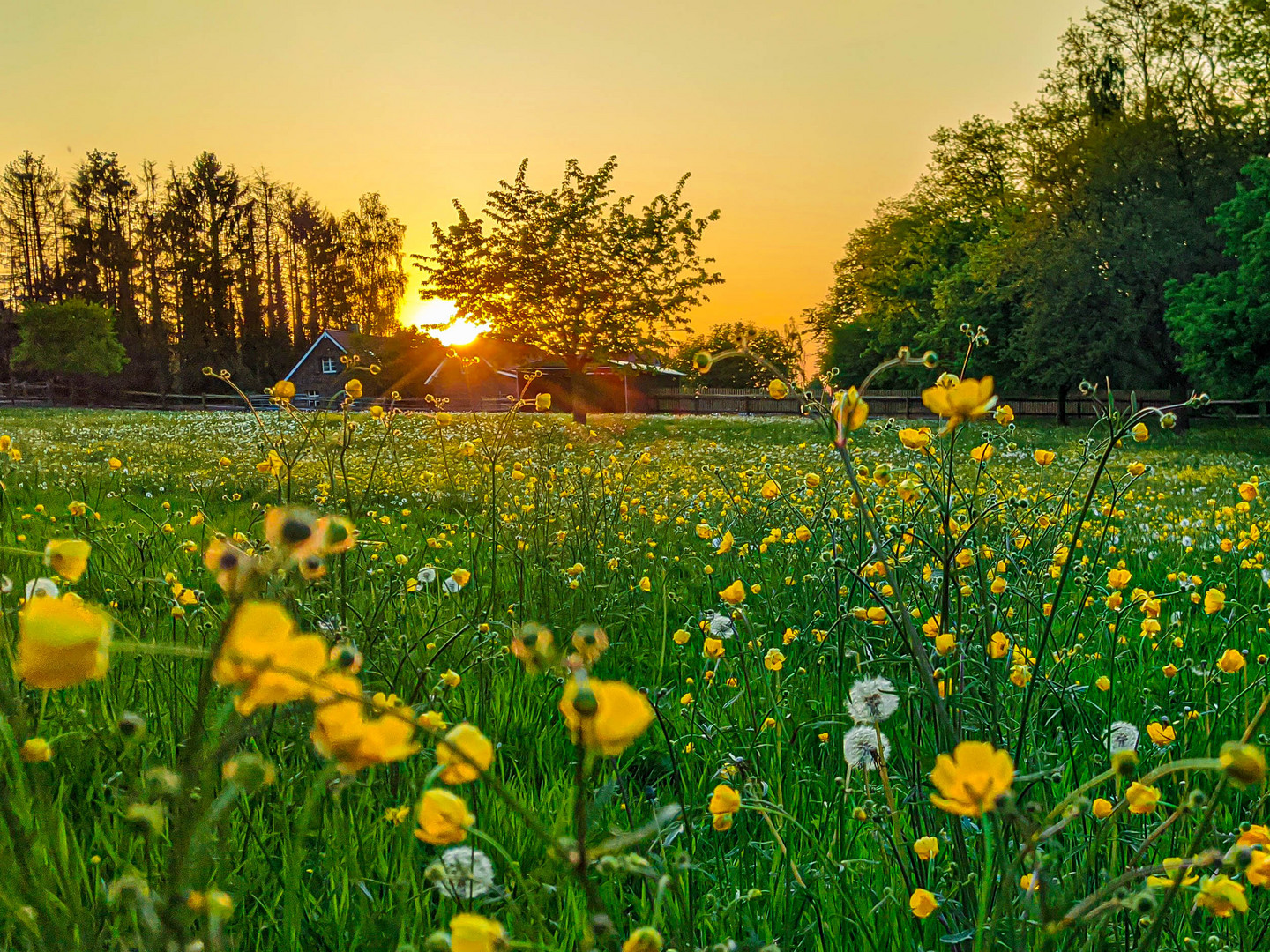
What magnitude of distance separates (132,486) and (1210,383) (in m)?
21.0

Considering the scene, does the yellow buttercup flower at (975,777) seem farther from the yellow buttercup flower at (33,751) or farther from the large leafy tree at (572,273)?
the large leafy tree at (572,273)

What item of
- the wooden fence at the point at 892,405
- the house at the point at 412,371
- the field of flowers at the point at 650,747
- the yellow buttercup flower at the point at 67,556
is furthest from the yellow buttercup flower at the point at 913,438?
the house at the point at 412,371

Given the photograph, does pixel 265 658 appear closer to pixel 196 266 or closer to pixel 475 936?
pixel 475 936

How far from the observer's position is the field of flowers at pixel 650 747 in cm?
57

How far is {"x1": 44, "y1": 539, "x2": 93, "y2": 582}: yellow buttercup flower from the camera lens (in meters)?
0.64

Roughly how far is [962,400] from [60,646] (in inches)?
37.2

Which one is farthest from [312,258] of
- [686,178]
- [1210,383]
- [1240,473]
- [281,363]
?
[1240,473]

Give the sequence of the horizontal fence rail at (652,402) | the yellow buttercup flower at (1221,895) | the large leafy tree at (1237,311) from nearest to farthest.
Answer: the yellow buttercup flower at (1221,895)
the large leafy tree at (1237,311)
the horizontal fence rail at (652,402)

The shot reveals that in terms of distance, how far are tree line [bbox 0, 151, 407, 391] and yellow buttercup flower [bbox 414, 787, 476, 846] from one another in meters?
46.1

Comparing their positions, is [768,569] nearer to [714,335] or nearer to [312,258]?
[312,258]

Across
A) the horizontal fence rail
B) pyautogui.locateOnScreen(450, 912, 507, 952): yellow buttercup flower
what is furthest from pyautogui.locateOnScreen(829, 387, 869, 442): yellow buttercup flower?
the horizontal fence rail

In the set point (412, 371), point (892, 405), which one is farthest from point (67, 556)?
point (412, 371)

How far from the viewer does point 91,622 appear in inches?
19.7

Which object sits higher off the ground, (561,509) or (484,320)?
(484,320)
